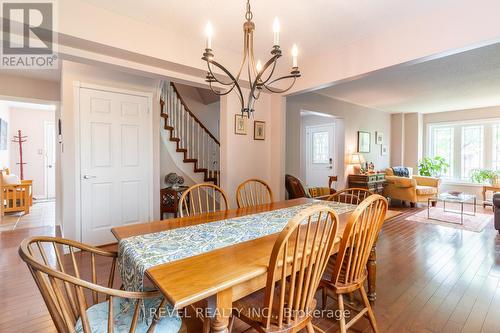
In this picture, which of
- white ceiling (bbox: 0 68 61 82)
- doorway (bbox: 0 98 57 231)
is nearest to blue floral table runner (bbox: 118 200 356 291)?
white ceiling (bbox: 0 68 61 82)

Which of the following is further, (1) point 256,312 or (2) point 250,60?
(2) point 250,60

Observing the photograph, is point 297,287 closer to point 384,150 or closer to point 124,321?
point 124,321

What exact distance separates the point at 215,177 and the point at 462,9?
374cm

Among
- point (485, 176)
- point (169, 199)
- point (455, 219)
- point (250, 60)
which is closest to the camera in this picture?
point (250, 60)

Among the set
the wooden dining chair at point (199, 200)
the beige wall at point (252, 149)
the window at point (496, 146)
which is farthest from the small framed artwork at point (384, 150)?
the wooden dining chair at point (199, 200)

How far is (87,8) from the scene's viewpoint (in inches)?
83.0

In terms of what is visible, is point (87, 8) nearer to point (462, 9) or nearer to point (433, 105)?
point (462, 9)

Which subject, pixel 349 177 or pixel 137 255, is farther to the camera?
pixel 349 177

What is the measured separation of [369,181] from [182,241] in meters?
5.08

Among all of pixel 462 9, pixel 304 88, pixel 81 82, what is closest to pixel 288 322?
pixel 462 9

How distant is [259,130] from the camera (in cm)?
375

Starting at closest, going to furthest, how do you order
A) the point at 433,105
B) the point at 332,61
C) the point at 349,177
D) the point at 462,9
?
the point at 462,9 < the point at 332,61 < the point at 349,177 < the point at 433,105

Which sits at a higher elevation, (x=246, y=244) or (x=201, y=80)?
(x=201, y=80)

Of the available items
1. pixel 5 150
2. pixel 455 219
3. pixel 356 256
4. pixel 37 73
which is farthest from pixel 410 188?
pixel 5 150
